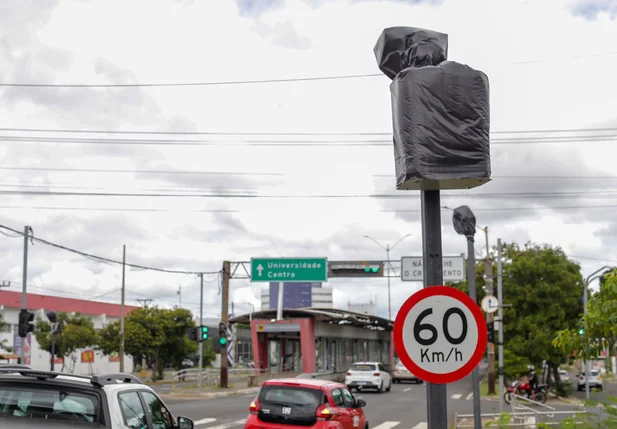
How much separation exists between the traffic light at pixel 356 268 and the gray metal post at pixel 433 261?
38.0 meters

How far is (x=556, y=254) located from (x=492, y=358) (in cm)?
884

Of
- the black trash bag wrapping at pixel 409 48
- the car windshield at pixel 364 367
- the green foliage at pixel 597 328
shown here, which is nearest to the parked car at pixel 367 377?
the car windshield at pixel 364 367

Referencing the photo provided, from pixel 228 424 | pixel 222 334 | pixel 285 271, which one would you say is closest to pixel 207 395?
pixel 222 334

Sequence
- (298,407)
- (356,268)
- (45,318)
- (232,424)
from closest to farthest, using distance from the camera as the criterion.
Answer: (298,407) < (232,424) < (356,268) < (45,318)

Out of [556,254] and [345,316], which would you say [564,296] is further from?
[345,316]

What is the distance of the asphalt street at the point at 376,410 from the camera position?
79.3 feet

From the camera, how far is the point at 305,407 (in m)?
14.5

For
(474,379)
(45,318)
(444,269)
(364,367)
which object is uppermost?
(444,269)

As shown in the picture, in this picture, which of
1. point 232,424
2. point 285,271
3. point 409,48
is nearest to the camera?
point 409,48

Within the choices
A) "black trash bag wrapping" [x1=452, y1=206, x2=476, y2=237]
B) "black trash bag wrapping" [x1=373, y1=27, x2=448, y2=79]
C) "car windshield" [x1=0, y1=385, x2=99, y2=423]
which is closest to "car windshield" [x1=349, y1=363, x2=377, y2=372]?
"black trash bag wrapping" [x1=452, y1=206, x2=476, y2=237]

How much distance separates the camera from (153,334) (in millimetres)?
59188

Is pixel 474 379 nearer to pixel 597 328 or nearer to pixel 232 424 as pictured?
pixel 597 328

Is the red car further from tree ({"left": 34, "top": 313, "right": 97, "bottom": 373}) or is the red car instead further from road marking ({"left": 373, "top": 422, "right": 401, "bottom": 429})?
tree ({"left": 34, "top": 313, "right": 97, "bottom": 373})

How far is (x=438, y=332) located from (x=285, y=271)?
37.3m
